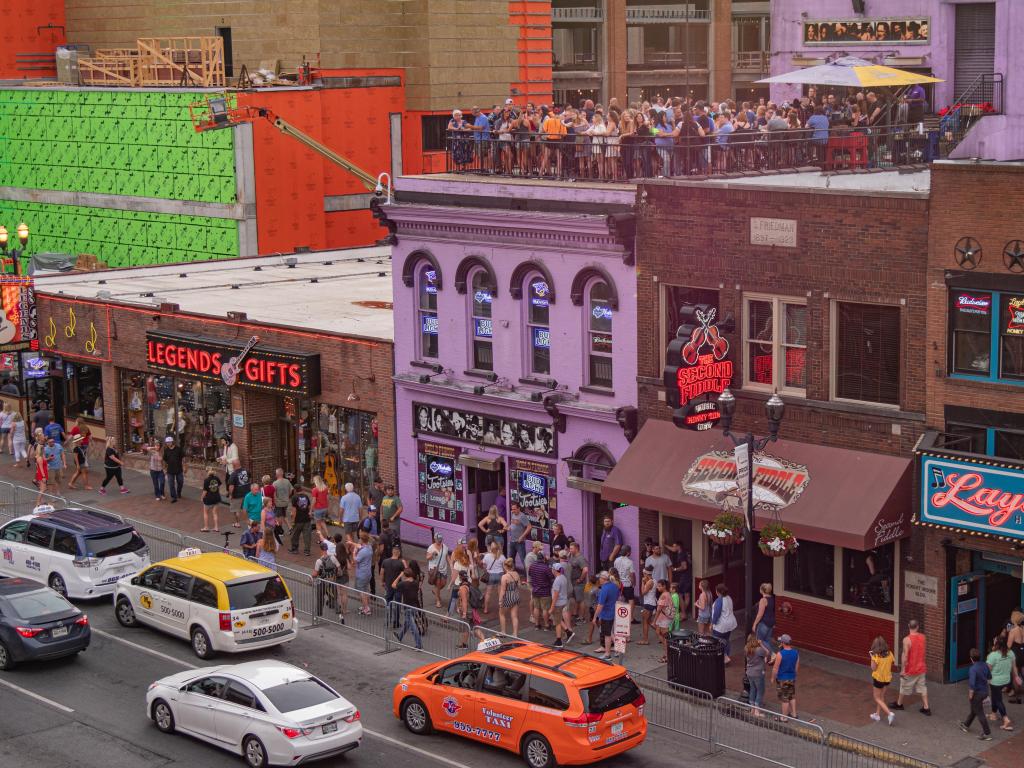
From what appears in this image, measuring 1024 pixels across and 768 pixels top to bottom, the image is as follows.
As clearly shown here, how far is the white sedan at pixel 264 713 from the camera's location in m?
26.2

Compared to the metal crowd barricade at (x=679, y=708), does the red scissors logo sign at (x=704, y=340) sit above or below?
above

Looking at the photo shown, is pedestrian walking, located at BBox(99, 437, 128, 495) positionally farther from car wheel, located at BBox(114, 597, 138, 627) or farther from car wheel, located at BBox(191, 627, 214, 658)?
car wheel, located at BBox(191, 627, 214, 658)

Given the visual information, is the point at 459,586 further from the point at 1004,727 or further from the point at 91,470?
the point at 91,470

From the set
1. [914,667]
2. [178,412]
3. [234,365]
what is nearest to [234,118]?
[178,412]

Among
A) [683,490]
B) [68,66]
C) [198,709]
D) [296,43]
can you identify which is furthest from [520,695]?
[68,66]

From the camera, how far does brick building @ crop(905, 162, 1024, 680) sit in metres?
28.8

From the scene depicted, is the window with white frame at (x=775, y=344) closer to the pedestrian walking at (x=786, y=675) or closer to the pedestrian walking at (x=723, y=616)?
the pedestrian walking at (x=723, y=616)

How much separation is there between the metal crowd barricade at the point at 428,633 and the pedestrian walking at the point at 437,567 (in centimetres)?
153

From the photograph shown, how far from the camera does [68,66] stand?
80.7 metres

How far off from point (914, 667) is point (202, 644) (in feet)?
44.4

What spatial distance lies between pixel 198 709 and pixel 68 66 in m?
59.5

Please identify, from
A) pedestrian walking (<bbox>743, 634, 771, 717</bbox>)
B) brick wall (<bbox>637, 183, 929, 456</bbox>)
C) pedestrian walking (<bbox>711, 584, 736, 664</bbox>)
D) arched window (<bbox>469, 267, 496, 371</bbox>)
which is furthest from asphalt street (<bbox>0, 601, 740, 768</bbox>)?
arched window (<bbox>469, 267, 496, 371</bbox>)

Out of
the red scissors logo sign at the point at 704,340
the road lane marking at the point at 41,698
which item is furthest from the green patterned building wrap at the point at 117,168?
the road lane marking at the point at 41,698

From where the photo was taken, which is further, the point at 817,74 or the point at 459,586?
the point at 817,74
